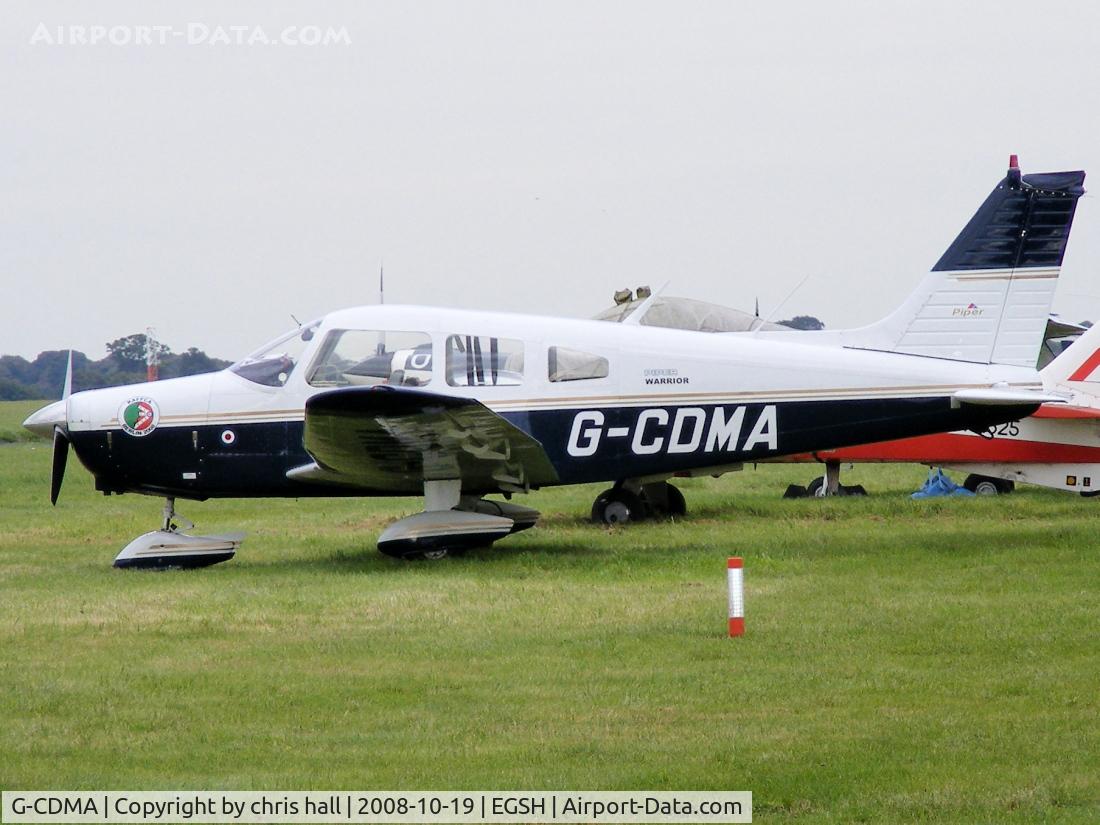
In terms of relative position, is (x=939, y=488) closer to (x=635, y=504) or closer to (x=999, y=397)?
(x=635, y=504)

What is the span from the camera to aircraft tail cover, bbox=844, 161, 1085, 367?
1310 centimetres

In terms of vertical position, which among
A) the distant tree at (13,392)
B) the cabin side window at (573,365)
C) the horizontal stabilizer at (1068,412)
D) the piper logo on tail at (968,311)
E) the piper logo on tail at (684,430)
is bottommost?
the distant tree at (13,392)

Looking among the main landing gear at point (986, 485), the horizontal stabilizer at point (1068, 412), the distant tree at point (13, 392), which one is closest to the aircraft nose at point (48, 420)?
the horizontal stabilizer at point (1068, 412)

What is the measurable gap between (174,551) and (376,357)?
2523mm

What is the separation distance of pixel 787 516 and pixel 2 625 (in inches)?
377

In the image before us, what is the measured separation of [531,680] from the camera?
25.7 ft

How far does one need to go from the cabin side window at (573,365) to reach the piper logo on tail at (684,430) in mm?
341

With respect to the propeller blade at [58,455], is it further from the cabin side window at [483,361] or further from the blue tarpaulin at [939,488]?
the blue tarpaulin at [939,488]

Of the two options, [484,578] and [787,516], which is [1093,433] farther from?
[484,578]

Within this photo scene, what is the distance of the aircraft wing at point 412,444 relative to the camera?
11.3m

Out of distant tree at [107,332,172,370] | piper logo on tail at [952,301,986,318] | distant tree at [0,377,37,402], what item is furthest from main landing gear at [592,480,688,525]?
distant tree at [0,377,37,402]

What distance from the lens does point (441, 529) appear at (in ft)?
42.1

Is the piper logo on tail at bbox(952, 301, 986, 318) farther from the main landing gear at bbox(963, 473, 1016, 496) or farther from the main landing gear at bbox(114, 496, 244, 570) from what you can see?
the main landing gear at bbox(114, 496, 244, 570)

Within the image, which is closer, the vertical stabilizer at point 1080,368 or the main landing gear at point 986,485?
the vertical stabilizer at point 1080,368
